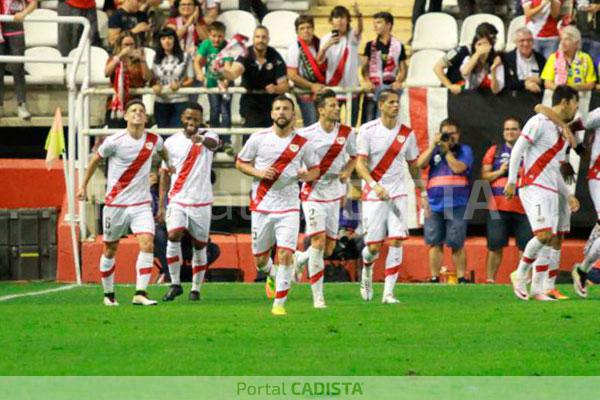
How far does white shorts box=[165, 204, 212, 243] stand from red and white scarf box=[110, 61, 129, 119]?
13.2 ft

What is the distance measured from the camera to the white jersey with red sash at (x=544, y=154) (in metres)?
19.0

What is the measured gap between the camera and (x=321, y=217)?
19.4 metres

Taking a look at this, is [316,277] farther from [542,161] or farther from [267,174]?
[542,161]

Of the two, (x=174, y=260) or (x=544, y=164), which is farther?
(x=174, y=260)

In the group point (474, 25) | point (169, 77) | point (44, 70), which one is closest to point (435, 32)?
point (474, 25)

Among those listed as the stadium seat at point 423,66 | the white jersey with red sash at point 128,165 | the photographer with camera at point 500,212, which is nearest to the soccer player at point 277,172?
the white jersey with red sash at point 128,165

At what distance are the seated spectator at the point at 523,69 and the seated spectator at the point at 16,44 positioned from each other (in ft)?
22.1

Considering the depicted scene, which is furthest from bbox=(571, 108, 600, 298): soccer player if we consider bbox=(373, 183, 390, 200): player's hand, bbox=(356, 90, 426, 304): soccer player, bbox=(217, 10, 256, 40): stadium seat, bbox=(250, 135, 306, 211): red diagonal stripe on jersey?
bbox=(217, 10, 256, 40): stadium seat

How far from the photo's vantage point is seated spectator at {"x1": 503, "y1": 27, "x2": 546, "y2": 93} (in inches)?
947

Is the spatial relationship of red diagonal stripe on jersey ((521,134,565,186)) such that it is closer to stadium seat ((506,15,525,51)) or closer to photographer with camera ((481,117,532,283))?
photographer with camera ((481,117,532,283))

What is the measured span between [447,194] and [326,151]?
4298 millimetres

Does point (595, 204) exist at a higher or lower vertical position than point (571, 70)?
lower

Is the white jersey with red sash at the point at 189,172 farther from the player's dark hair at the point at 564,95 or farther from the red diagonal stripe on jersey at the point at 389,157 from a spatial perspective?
the player's dark hair at the point at 564,95
